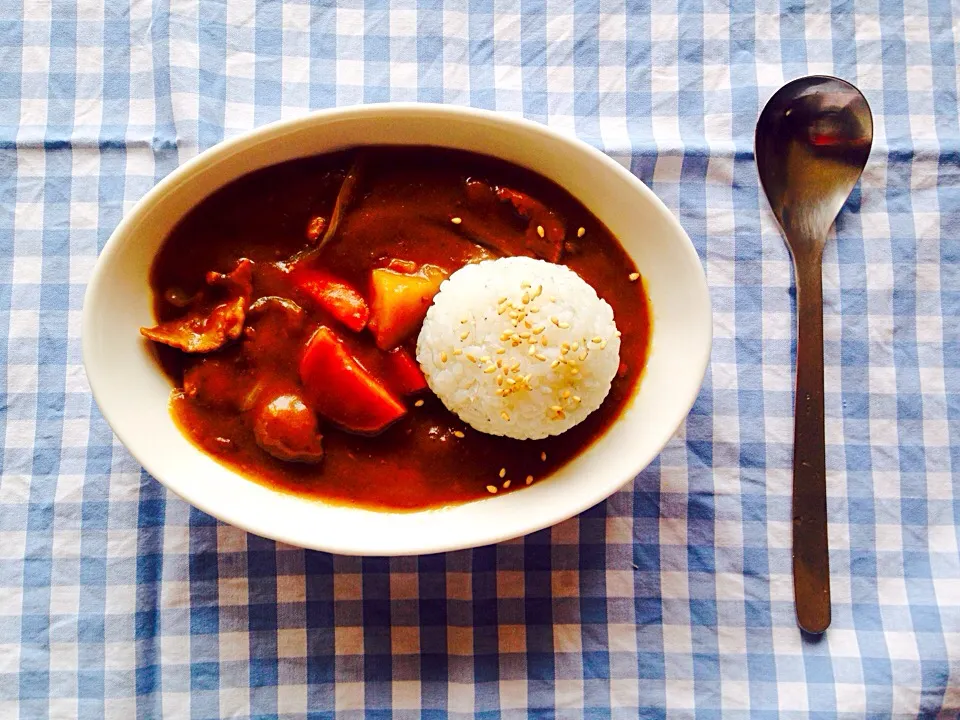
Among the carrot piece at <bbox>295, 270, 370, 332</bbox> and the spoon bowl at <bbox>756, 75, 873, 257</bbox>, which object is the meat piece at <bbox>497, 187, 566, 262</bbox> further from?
the spoon bowl at <bbox>756, 75, 873, 257</bbox>

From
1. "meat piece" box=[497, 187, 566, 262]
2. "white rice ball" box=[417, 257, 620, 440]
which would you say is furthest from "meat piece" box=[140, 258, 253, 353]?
"meat piece" box=[497, 187, 566, 262]

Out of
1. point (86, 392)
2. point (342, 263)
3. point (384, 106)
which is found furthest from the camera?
point (86, 392)

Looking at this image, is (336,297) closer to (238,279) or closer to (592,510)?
(238,279)

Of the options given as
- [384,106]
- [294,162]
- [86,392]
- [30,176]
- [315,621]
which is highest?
[384,106]

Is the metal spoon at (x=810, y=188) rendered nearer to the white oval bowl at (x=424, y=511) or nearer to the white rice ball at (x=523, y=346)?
the white oval bowl at (x=424, y=511)

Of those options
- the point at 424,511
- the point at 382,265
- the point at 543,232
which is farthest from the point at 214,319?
the point at 543,232

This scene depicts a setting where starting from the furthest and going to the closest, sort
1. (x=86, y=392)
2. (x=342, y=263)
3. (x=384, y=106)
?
(x=86, y=392)
(x=342, y=263)
(x=384, y=106)

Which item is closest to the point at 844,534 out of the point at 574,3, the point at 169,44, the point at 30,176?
the point at 574,3

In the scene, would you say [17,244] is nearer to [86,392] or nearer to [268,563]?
[86,392]
